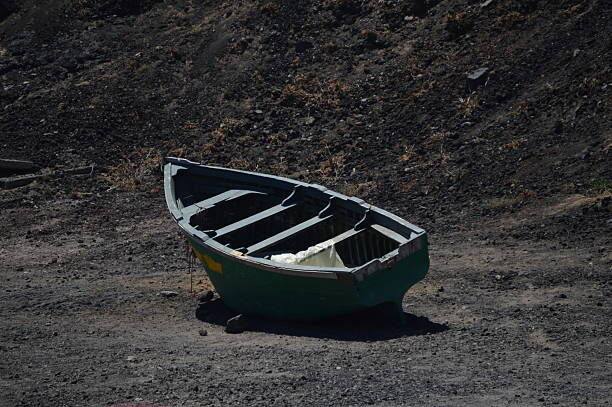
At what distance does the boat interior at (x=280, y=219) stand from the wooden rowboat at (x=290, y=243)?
0.04 ft

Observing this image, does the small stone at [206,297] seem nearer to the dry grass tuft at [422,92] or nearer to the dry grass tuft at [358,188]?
the dry grass tuft at [358,188]

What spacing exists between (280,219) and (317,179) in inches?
151

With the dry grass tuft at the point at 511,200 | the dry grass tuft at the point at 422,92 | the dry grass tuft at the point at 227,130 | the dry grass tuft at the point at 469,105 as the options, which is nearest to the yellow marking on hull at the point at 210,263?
the dry grass tuft at the point at 511,200

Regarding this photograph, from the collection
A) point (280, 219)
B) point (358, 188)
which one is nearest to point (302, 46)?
point (358, 188)

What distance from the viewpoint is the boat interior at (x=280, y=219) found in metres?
12.3

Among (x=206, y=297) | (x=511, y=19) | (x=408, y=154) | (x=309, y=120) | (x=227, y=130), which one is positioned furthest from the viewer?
(x=227, y=130)

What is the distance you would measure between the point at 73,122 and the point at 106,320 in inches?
357

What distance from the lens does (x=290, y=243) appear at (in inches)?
511

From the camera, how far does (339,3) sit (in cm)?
2209

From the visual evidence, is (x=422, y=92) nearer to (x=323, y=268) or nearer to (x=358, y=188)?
(x=358, y=188)

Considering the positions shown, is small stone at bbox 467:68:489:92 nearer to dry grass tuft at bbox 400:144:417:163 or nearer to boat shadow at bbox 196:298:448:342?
dry grass tuft at bbox 400:144:417:163

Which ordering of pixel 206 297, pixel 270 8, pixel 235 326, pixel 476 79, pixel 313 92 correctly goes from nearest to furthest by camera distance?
pixel 235 326
pixel 206 297
pixel 476 79
pixel 313 92
pixel 270 8

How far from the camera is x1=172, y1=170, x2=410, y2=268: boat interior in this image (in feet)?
40.3

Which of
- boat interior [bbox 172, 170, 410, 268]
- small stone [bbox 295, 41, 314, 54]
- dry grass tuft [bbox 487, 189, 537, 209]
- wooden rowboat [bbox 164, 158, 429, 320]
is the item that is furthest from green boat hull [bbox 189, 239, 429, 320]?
small stone [bbox 295, 41, 314, 54]
